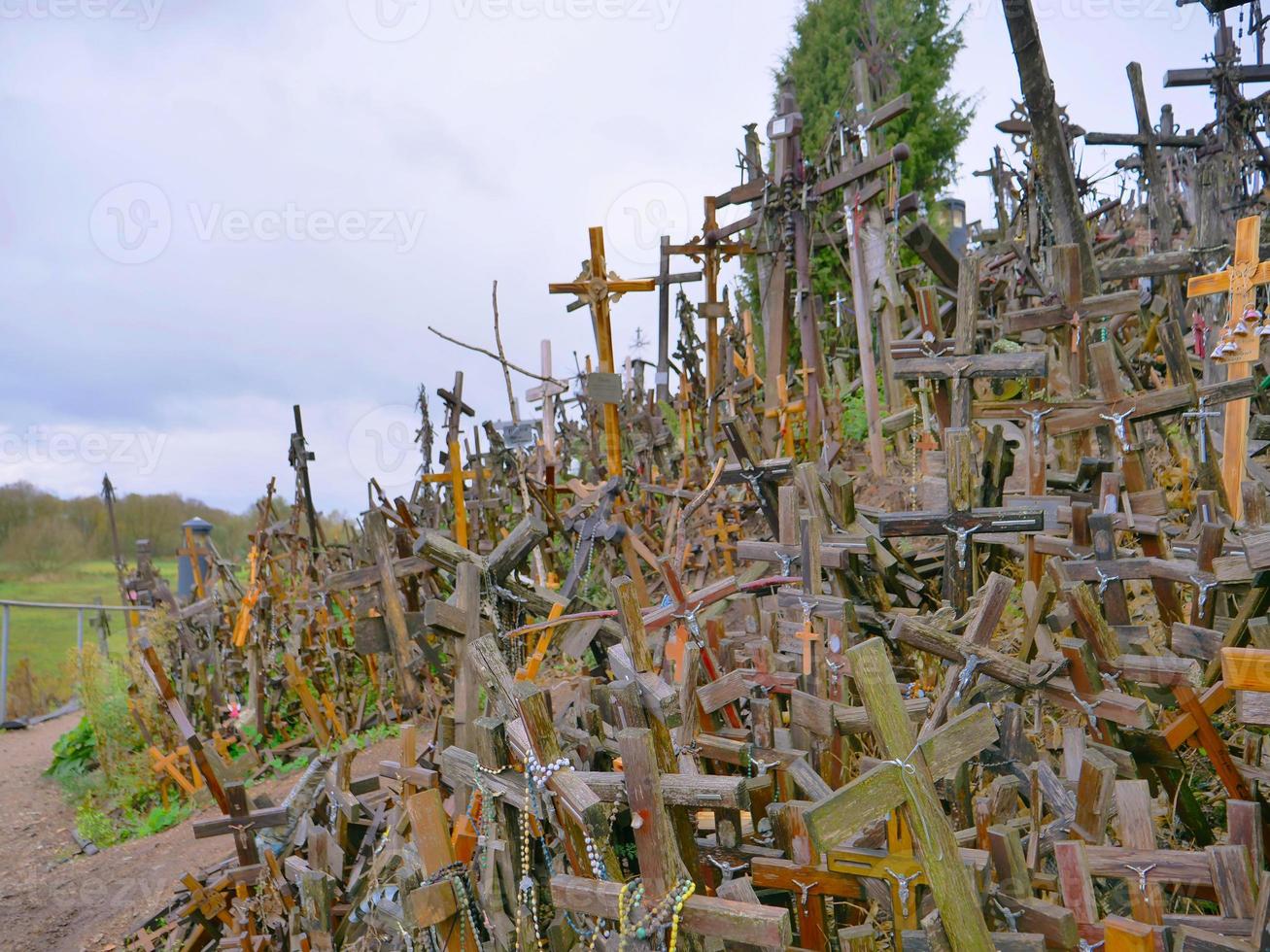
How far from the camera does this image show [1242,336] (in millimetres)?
5039

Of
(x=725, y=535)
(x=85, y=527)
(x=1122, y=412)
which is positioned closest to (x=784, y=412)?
(x=725, y=535)

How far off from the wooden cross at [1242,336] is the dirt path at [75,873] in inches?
277

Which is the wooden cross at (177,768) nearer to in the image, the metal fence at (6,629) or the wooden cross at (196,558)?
the wooden cross at (196,558)

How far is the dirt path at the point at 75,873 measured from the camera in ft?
22.3

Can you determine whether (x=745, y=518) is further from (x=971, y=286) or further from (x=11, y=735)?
(x=11, y=735)

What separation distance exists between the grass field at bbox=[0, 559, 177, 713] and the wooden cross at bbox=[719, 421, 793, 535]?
11446 millimetres

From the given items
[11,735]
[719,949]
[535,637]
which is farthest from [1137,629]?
[11,735]

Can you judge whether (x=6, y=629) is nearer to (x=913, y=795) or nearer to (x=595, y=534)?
(x=595, y=534)

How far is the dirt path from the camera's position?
6.80m

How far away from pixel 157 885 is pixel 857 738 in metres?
6.08

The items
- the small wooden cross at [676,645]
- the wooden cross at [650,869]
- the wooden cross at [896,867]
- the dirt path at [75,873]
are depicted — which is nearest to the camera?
the wooden cross at [650,869]

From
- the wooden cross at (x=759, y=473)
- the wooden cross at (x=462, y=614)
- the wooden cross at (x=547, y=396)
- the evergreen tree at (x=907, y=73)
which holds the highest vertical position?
the evergreen tree at (x=907, y=73)

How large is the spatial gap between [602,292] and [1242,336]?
5.25 meters

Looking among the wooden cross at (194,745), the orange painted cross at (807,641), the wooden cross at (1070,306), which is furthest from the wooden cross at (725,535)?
the wooden cross at (194,745)
